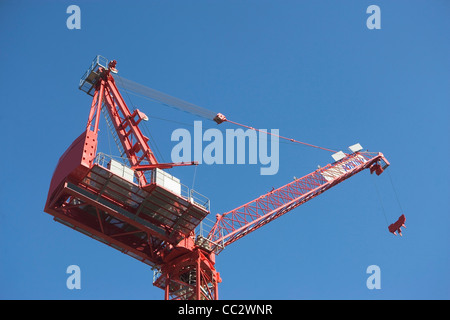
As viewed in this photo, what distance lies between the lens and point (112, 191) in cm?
5056

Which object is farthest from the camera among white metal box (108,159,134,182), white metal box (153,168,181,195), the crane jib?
the crane jib

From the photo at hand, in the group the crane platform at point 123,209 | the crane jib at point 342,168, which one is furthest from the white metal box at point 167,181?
the crane jib at point 342,168

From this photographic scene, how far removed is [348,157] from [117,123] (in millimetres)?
31579

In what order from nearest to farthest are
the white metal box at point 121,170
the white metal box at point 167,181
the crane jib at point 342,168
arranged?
the white metal box at point 121,170 → the white metal box at point 167,181 → the crane jib at point 342,168

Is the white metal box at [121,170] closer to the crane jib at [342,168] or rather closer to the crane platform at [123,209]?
the crane platform at [123,209]

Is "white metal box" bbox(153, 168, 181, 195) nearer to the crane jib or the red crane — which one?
the red crane

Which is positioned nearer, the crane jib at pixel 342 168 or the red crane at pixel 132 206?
the red crane at pixel 132 206

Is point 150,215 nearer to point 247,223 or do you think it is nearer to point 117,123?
point 117,123

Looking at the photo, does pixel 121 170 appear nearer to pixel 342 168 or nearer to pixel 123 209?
pixel 123 209

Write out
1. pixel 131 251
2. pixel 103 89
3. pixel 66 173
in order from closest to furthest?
1. pixel 66 173
2. pixel 131 251
3. pixel 103 89

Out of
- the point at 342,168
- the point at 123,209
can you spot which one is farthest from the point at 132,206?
the point at 342,168

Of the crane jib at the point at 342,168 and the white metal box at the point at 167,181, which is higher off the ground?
the crane jib at the point at 342,168

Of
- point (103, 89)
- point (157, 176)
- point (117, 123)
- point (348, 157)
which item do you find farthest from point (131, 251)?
point (348, 157)

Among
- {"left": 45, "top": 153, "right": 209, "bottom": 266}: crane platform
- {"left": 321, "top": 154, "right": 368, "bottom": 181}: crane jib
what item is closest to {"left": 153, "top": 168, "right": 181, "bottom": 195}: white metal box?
{"left": 45, "top": 153, "right": 209, "bottom": 266}: crane platform
